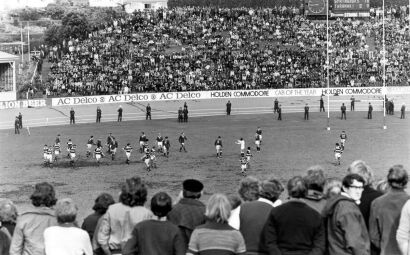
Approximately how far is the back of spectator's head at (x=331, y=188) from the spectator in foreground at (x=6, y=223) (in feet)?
11.5

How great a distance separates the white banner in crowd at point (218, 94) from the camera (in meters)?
48.0

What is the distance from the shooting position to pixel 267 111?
48.5 m

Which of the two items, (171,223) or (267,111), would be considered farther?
(267,111)

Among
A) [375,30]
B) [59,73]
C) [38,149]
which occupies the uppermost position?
[375,30]

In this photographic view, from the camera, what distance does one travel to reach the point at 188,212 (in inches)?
299

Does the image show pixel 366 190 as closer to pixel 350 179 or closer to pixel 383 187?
pixel 383 187

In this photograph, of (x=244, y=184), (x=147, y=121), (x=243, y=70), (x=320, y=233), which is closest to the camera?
(x=320, y=233)

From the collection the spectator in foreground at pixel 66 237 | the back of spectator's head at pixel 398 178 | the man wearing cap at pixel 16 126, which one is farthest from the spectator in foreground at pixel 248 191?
the man wearing cap at pixel 16 126

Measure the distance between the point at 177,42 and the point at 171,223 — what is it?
2137 inches

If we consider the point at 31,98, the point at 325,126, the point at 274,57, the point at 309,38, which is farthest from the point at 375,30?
the point at 31,98

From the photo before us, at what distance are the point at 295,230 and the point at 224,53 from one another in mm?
52238

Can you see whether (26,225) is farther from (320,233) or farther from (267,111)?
(267,111)

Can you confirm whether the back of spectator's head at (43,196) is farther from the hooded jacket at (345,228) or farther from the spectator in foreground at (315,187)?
the hooded jacket at (345,228)

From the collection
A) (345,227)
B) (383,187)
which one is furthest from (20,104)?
(345,227)
